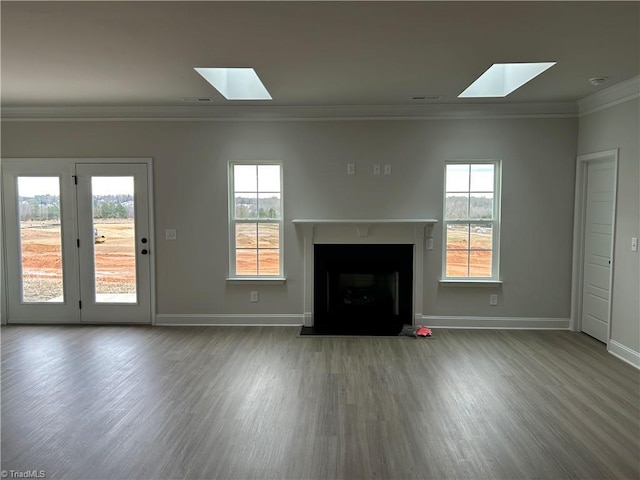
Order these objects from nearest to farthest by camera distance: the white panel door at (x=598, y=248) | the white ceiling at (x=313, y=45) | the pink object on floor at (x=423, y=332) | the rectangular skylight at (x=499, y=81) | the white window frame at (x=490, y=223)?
the white ceiling at (x=313, y=45), the rectangular skylight at (x=499, y=81), the white panel door at (x=598, y=248), the pink object on floor at (x=423, y=332), the white window frame at (x=490, y=223)

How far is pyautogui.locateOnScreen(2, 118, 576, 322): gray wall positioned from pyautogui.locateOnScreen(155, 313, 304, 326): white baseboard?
281 millimetres

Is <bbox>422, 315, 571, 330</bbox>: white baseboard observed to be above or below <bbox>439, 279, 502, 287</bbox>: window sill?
below

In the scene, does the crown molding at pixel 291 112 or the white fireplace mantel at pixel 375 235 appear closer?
the crown molding at pixel 291 112

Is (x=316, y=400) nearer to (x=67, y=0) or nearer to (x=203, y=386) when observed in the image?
(x=203, y=386)

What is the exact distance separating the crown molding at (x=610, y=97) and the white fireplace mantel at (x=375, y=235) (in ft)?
6.70

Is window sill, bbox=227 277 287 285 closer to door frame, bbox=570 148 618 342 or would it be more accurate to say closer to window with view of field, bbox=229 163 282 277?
window with view of field, bbox=229 163 282 277

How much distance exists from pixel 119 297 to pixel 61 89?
244 cm

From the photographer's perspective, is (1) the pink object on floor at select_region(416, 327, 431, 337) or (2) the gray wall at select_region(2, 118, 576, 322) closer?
(1) the pink object on floor at select_region(416, 327, 431, 337)

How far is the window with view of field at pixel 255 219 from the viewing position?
5.10 metres

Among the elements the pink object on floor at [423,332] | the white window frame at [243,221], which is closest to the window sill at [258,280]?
the white window frame at [243,221]

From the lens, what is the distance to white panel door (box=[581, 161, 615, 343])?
4.38 metres

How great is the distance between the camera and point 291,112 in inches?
193

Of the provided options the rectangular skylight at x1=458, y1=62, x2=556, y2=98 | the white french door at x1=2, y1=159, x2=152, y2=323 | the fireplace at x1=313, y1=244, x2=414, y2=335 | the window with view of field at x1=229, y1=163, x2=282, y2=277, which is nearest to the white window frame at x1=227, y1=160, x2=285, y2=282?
the window with view of field at x1=229, y1=163, x2=282, y2=277

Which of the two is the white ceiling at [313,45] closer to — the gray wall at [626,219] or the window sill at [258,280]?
the gray wall at [626,219]
